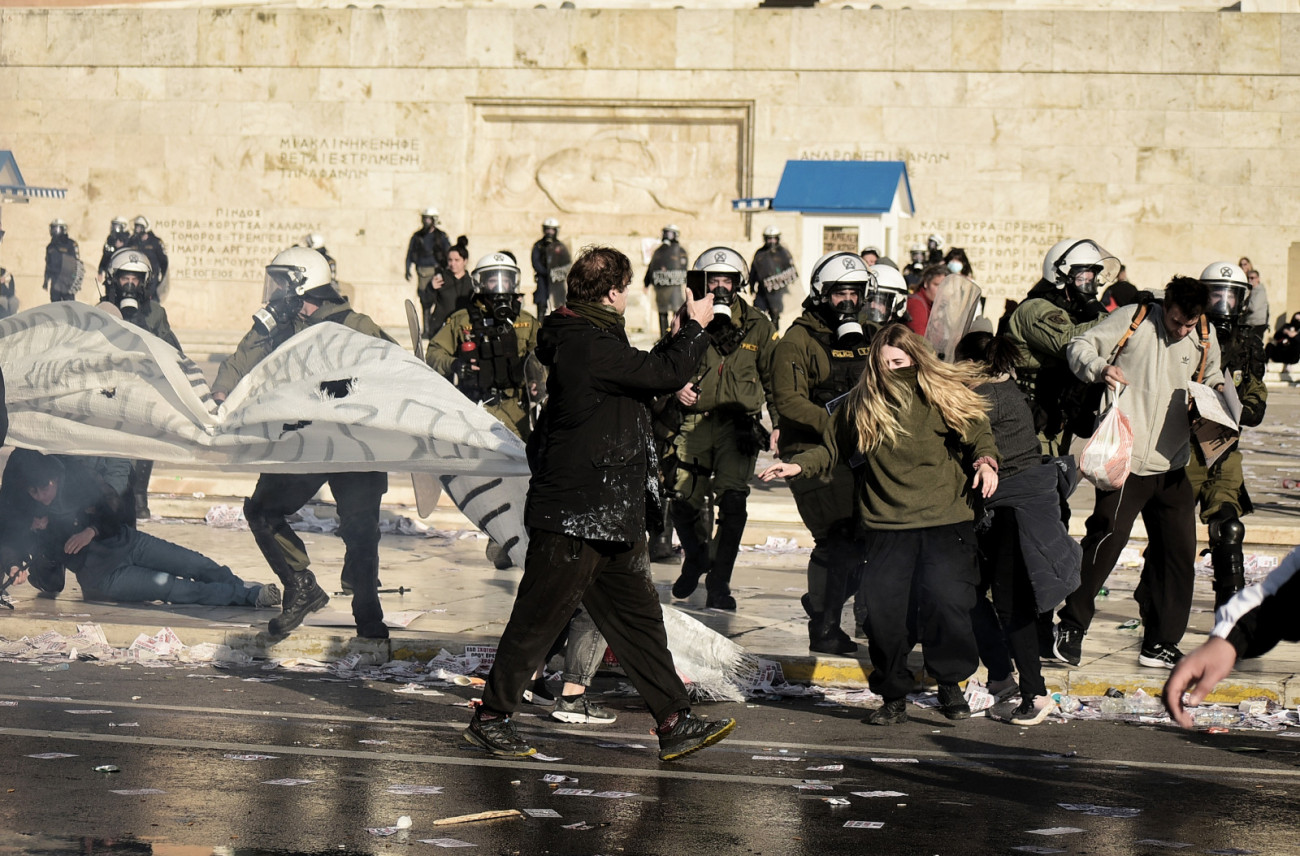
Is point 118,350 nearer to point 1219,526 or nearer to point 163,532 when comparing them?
point 163,532

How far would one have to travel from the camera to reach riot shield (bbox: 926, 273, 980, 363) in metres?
9.67

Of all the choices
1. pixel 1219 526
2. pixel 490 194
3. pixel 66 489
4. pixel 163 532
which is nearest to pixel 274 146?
pixel 490 194

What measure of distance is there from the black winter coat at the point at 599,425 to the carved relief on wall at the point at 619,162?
23.6m

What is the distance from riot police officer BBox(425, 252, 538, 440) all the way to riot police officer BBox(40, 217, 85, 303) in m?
18.6

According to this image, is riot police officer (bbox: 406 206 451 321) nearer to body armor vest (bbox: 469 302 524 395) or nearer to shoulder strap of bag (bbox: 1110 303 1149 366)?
body armor vest (bbox: 469 302 524 395)

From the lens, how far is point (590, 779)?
589 centimetres

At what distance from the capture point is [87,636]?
330 inches

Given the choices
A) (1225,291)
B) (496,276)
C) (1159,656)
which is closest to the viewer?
(1159,656)

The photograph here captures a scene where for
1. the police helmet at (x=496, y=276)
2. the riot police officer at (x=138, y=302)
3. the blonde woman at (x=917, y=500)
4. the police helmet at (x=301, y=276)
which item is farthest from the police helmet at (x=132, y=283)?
the blonde woman at (x=917, y=500)

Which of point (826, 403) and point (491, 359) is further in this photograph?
point (491, 359)

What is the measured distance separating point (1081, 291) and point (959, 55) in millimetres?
20398

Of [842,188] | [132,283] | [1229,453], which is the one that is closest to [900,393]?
[1229,453]

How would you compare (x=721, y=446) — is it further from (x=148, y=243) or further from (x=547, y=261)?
(x=148, y=243)

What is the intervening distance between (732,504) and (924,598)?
8.66 ft
